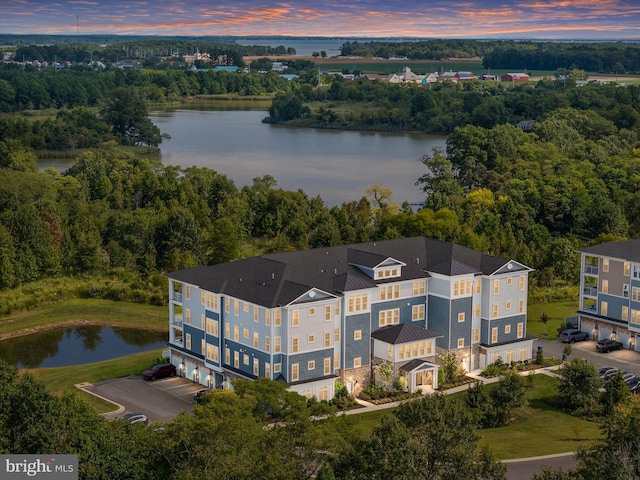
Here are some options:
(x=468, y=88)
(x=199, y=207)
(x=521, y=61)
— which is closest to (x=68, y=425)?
(x=199, y=207)

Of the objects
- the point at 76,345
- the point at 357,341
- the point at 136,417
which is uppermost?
the point at 357,341

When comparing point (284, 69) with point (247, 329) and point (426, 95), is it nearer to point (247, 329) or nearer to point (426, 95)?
point (426, 95)

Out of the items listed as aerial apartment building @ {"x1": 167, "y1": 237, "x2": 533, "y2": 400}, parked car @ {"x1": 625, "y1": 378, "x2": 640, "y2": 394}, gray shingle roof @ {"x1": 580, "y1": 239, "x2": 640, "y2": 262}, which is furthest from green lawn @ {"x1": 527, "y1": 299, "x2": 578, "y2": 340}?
parked car @ {"x1": 625, "y1": 378, "x2": 640, "y2": 394}

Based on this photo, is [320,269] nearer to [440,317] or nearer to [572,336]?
[440,317]

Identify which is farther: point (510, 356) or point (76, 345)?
point (76, 345)

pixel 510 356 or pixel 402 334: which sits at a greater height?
pixel 402 334

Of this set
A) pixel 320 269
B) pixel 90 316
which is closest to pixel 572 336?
pixel 320 269
